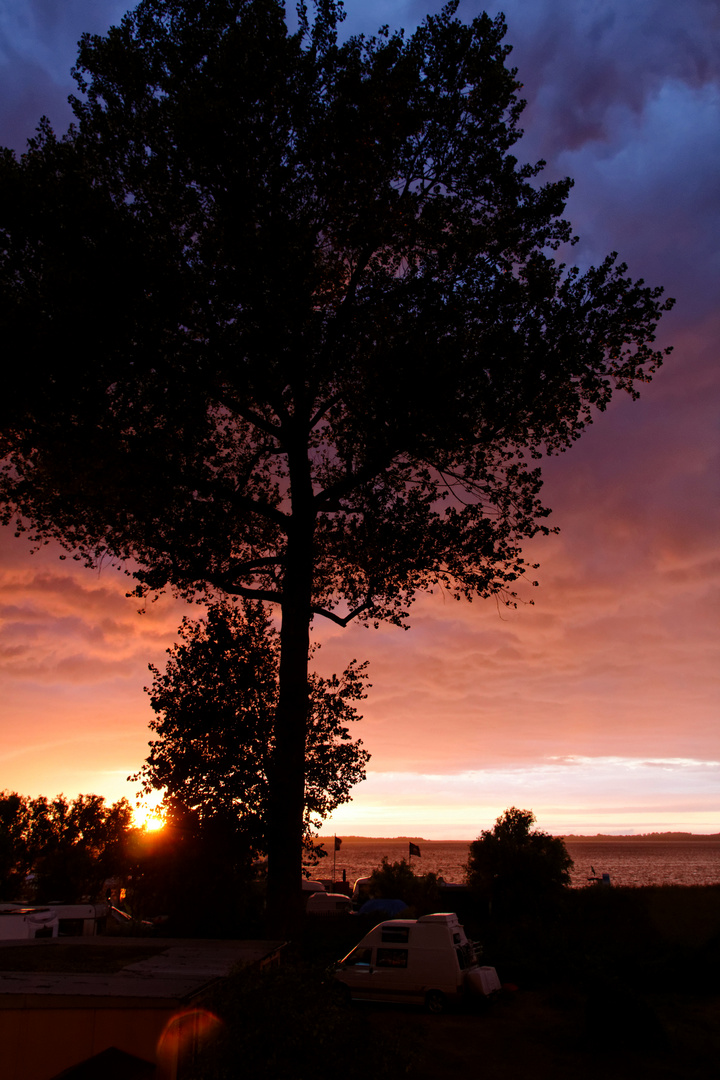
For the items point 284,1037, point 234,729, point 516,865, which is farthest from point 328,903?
point 284,1037

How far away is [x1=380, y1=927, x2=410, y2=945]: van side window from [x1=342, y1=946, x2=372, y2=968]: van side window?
63 centimetres

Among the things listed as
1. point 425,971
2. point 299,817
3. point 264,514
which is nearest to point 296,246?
point 264,514

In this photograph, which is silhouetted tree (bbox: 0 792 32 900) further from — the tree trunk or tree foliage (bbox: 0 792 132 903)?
the tree trunk

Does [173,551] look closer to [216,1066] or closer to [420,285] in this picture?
[420,285]

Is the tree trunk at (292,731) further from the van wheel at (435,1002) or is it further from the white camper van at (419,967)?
the van wheel at (435,1002)

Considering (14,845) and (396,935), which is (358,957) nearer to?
(396,935)

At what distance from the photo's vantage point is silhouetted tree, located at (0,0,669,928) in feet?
55.8

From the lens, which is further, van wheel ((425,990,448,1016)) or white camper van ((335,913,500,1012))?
white camper van ((335,913,500,1012))

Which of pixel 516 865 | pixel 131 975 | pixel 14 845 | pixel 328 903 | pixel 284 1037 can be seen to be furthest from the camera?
pixel 14 845

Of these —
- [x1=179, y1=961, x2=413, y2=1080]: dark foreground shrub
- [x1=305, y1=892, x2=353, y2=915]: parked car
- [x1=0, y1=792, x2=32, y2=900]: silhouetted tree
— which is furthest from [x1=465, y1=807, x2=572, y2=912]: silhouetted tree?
[x1=0, y1=792, x2=32, y2=900]: silhouetted tree

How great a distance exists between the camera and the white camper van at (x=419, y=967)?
20922 mm

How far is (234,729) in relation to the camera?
2041 cm

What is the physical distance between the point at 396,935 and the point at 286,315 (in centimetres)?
1794

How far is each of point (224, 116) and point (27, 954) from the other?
1780 centimetres
